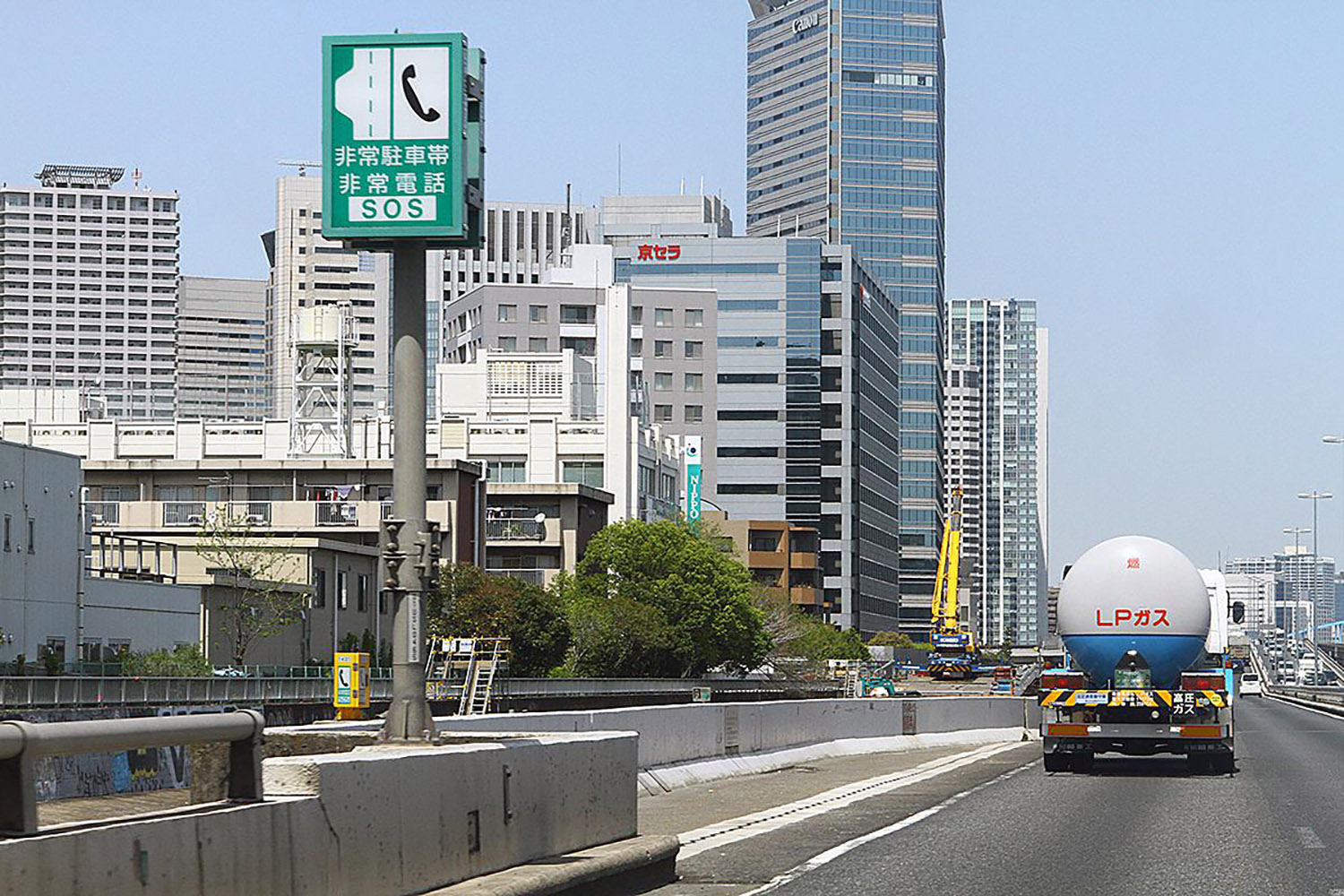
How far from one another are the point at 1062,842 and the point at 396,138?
898cm

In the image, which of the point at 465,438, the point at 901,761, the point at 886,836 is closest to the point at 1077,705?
the point at 901,761

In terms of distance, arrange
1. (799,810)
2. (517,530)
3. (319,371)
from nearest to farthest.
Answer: (799,810)
(517,530)
(319,371)

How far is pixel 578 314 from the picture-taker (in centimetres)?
16562

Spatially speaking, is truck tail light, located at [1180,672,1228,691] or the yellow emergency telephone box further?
the yellow emergency telephone box

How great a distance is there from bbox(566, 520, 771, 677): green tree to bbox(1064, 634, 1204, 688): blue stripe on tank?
60.0 m

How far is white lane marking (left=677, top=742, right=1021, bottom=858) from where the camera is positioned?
17938 mm

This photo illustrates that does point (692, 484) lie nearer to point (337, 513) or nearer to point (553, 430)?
point (553, 430)

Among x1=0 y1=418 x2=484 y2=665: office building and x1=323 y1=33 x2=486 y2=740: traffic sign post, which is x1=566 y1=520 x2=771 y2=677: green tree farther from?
x1=323 y1=33 x2=486 y2=740: traffic sign post

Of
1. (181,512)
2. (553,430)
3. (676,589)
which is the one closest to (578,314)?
(553,430)

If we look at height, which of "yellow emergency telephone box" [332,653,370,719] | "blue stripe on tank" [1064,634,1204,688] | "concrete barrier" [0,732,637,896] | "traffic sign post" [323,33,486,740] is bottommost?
"yellow emergency telephone box" [332,653,370,719]

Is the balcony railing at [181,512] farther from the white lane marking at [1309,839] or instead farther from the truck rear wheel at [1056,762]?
the white lane marking at [1309,839]

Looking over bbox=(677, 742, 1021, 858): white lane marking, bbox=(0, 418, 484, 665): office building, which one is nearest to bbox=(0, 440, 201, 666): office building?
bbox=(0, 418, 484, 665): office building

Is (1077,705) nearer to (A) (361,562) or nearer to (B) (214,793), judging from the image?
(B) (214,793)

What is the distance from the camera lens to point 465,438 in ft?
370
